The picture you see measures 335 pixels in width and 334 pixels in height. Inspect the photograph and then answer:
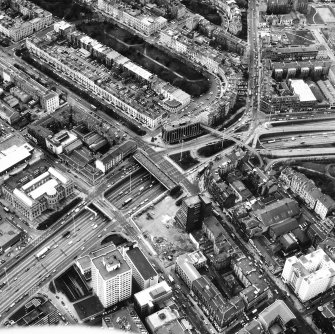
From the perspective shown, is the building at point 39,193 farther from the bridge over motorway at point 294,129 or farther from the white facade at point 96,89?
the bridge over motorway at point 294,129

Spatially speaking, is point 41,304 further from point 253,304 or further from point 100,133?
point 100,133

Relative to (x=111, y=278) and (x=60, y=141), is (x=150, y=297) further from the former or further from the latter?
(x=60, y=141)

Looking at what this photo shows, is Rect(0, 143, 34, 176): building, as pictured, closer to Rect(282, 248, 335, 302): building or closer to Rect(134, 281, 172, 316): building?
Rect(134, 281, 172, 316): building

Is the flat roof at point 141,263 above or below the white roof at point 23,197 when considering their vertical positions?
below

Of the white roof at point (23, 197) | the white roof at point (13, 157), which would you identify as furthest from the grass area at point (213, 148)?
the white roof at point (23, 197)

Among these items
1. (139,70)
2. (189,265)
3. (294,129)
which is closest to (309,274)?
(189,265)

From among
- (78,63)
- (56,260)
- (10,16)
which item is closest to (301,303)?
(56,260)
